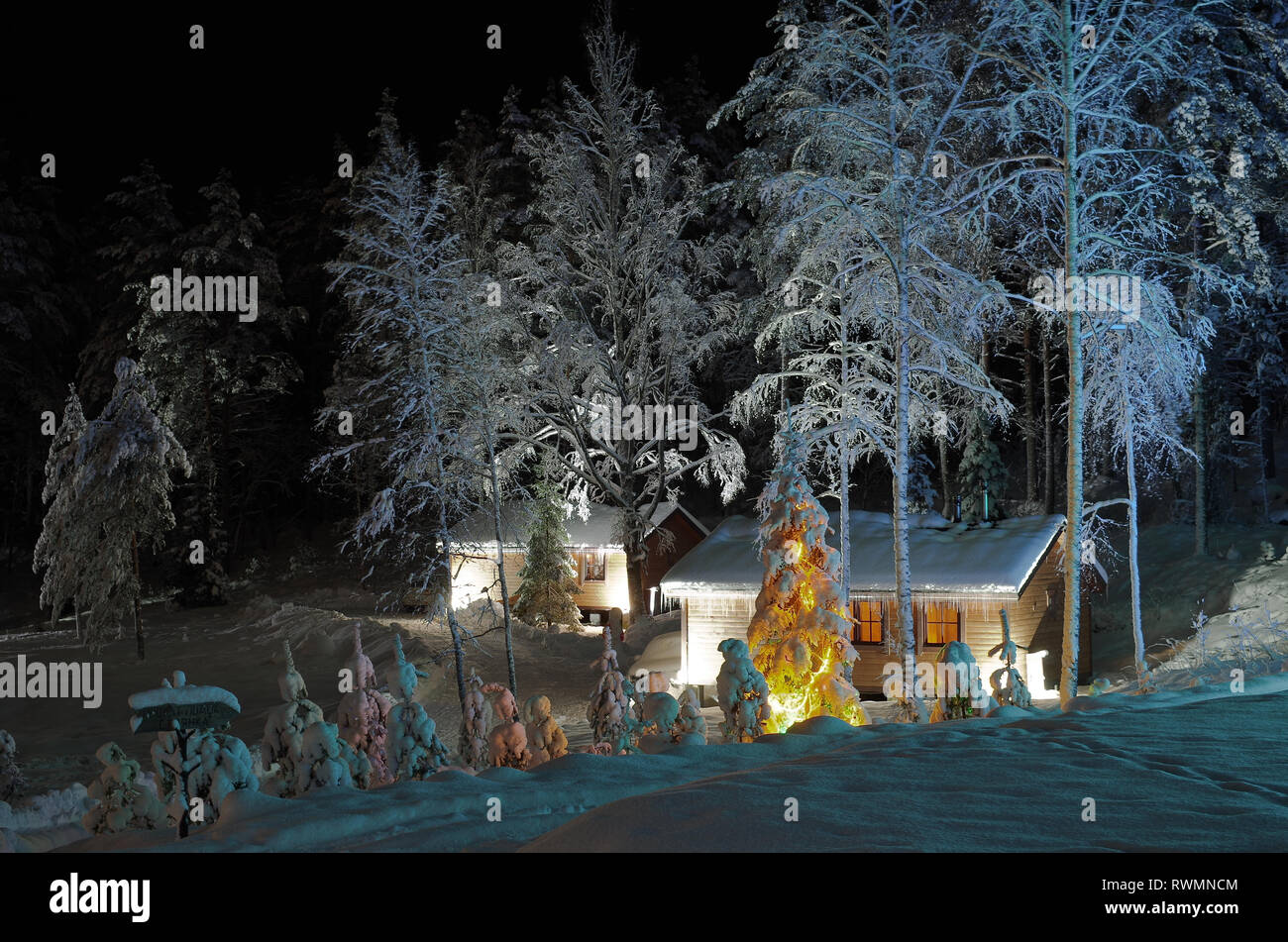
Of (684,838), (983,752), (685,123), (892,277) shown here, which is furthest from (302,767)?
(685,123)

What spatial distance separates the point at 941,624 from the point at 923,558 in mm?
1619

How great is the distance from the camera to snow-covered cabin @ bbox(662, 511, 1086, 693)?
22.1m

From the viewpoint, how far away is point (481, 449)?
70.5 feet

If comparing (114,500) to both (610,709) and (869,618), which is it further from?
(869,618)

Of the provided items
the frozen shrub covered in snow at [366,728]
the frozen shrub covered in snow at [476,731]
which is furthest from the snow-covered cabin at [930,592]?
the frozen shrub covered in snow at [366,728]

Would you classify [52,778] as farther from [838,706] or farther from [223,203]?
[223,203]

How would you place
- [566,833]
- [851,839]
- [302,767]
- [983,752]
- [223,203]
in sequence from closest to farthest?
1. [851,839]
2. [566,833]
3. [983,752]
4. [302,767]
5. [223,203]

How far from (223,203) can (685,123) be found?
18.6 metres

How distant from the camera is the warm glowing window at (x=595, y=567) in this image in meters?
36.7

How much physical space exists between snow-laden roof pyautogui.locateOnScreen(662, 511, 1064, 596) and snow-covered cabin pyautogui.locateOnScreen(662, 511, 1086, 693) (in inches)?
1.0

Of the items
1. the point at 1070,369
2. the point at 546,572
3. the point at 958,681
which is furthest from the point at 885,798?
the point at 546,572

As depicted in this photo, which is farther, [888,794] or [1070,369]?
[1070,369]

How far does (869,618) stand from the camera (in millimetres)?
23422

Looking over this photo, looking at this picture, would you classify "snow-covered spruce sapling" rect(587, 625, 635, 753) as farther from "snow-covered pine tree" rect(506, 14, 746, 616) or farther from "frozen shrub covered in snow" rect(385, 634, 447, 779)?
"snow-covered pine tree" rect(506, 14, 746, 616)
